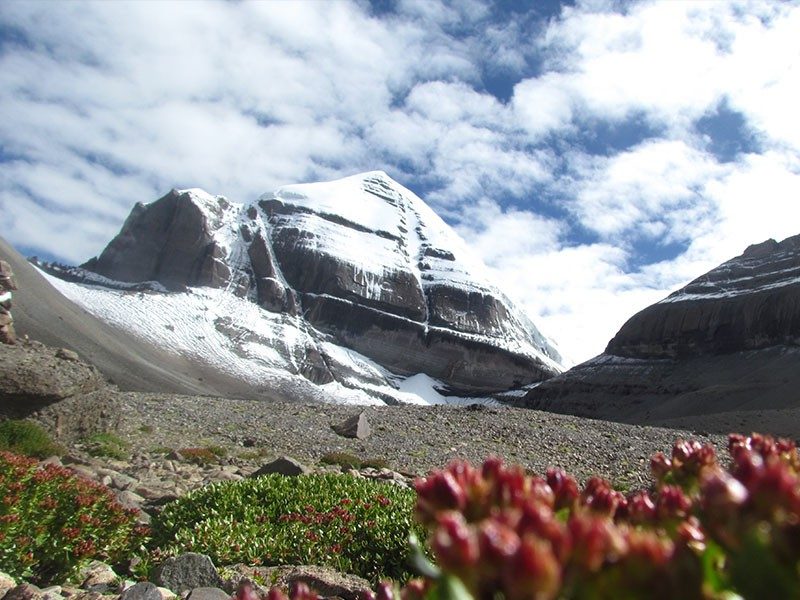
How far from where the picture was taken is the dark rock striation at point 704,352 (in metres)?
85.8

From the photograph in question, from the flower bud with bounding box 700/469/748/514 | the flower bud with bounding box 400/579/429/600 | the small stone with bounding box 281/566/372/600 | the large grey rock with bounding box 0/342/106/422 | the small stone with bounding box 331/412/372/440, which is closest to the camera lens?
the flower bud with bounding box 700/469/748/514

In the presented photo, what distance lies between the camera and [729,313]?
11644 cm

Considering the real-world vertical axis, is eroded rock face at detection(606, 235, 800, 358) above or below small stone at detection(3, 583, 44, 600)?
above

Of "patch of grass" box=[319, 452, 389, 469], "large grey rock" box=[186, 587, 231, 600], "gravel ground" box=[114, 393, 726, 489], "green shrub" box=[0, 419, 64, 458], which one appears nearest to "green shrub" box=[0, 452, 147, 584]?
"large grey rock" box=[186, 587, 231, 600]

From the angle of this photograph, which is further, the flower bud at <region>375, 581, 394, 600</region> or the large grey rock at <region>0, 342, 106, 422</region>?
the large grey rock at <region>0, 342, 106, 422</region>

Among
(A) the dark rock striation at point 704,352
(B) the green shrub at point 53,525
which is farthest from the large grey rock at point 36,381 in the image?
(A) the dark rock striation at point 704,352

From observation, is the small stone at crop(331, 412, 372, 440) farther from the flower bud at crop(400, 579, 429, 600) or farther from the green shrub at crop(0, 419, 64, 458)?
the flower bud at crop(400, 579, 429, 600)

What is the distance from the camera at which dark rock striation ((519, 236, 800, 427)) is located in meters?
85.8

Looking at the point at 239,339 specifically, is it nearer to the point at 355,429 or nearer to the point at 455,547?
the point at 355,429

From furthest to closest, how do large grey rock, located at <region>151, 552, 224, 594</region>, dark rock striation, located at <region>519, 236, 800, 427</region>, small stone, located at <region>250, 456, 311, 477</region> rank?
dark rock striation, located at <region>519, 236, 800, 427</region> → small stone, located at <region>250, 456, 311, 477</region> → large grey rock, located at <region>151, 552, 224, 594</region>

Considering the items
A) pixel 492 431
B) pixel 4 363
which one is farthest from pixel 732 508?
pixel 492 431

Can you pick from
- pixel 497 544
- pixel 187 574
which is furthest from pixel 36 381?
pixel 497 544

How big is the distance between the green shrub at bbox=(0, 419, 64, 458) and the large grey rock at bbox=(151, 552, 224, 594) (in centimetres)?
1029

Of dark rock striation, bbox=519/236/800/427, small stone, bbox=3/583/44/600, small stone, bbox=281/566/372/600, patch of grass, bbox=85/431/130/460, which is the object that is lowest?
patch of grass, bbox=85/431/130/460
